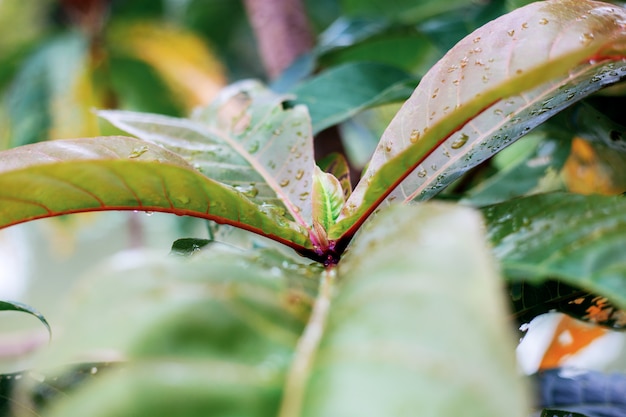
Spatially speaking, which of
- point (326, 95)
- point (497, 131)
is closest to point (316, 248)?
point (497, 131)

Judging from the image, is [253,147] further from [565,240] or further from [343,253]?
[565,240]

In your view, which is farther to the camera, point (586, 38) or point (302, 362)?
point (586, 38)

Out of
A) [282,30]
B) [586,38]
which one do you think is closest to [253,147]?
[586,38]

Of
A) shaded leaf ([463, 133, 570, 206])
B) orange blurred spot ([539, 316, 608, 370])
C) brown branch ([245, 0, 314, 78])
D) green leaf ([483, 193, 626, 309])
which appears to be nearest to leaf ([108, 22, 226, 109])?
brown branch ([245, 0, 314, 78])

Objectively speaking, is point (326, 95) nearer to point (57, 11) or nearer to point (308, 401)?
point (308, 401)

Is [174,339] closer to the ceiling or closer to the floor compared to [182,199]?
closer to the floor

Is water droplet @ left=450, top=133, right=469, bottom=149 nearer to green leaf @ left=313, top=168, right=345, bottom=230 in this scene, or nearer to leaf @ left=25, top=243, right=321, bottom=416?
green leaf @ left=313, top=168, right=345, bottom=230
